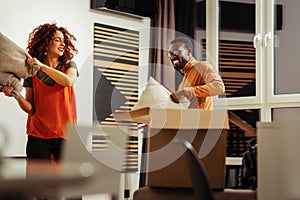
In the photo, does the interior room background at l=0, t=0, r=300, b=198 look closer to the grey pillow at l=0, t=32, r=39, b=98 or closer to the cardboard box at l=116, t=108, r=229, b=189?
the grey pillow at l=0, t=32, r=39, b=98

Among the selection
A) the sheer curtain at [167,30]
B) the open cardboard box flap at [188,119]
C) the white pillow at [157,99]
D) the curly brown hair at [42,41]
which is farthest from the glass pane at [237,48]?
the open cardboard box flap at [188,119]

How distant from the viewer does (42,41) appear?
5211 millimetres

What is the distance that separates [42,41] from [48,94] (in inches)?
19.7

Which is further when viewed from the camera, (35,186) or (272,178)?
(272,178)

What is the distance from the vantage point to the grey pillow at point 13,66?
4949 millimetres

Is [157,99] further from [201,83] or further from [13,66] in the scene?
[13,66]

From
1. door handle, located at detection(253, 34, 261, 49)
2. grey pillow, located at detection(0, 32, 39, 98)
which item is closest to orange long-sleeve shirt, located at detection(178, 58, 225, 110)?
door handle, located at detection(253, 34, 261, 49)

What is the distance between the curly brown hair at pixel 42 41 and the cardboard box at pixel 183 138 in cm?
258

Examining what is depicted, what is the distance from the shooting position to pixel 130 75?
6.21 m

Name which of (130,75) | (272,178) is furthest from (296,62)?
(272,178)

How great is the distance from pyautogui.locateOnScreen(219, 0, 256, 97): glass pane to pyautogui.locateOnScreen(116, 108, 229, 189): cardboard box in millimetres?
3404

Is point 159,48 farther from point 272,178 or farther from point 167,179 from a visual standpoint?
point 272,178

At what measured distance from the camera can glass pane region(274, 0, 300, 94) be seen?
228 inches

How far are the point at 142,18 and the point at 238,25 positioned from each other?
103cm
